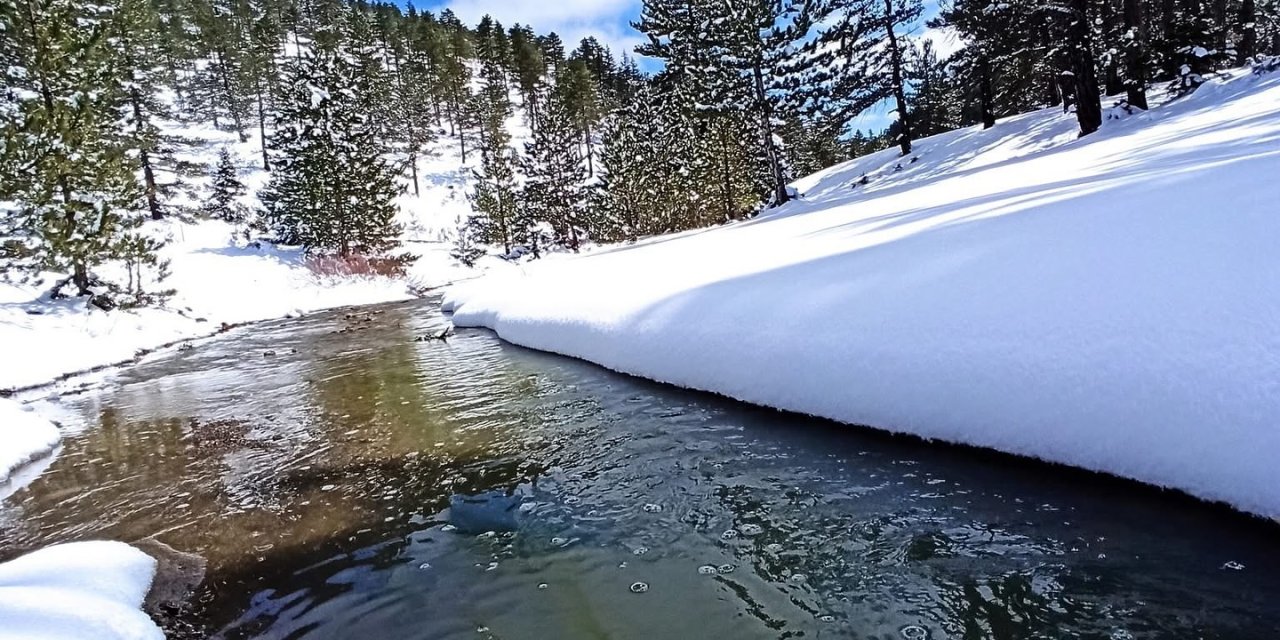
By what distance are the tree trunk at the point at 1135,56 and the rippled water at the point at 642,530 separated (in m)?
14.9

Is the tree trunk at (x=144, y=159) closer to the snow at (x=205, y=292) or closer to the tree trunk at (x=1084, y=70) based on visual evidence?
the snow at (x=205, y=292)

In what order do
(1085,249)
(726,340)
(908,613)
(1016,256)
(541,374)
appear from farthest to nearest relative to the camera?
(541,374) < (726,340) < (1016,256) < (1085,249) < (908,613)

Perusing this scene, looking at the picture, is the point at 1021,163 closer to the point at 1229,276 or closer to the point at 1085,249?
the point at 1085,249

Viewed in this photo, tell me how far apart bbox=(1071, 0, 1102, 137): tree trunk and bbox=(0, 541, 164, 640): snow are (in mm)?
18561

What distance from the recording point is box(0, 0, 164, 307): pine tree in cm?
1564

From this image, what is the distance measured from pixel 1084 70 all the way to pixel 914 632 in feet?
55.6

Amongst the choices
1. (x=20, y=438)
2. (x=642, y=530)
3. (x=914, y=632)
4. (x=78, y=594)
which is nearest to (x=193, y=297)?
(x=20, y=438)

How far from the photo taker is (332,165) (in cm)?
3019

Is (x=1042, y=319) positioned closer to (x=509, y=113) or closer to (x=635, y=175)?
(x=635, y=175)

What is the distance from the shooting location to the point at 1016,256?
615cm

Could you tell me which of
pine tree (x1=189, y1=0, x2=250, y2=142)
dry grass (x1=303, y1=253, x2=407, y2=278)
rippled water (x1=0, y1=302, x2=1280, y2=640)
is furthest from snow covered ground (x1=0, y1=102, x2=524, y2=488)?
pine tree (x1=189, y1=0, x2=250, y2=142)

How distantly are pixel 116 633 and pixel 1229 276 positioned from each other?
7.15m

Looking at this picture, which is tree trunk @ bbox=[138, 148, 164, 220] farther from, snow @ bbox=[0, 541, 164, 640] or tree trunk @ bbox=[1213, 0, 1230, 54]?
tree trunk @ bbox=[1213, 0, 1230, 54]

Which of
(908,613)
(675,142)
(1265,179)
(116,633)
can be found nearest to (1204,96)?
(1265,179)
